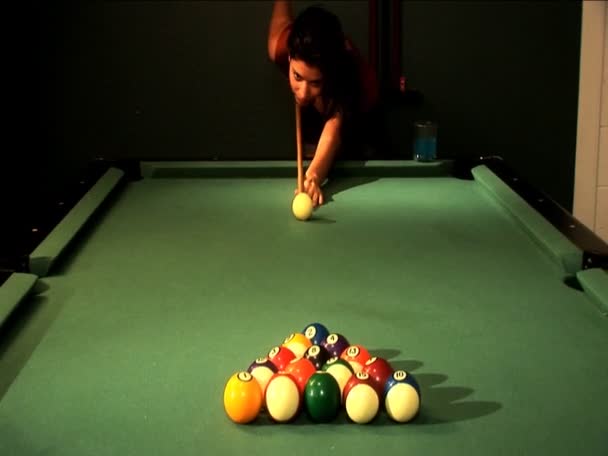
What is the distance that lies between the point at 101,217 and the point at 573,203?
2265mm

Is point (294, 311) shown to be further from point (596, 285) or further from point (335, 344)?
point (596, 285)

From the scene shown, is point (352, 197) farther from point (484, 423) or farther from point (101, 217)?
point (484, 423)

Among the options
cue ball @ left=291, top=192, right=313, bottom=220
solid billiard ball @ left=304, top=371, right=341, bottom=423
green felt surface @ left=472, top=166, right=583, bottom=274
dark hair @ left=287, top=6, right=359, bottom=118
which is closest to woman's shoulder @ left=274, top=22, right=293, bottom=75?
dark hair @ left=287, top=6, right=359, bottom=118

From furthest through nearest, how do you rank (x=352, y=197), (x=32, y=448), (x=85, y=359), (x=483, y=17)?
1. (x=483, y=17)
2. (x=352, y=197)
3. (x=85, y=359)
4. (x=32, y=448)

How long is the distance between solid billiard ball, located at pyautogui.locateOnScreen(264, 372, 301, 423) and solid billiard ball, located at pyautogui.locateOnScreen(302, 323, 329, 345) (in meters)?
0.24

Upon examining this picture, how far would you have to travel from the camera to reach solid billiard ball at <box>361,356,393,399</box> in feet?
4.69

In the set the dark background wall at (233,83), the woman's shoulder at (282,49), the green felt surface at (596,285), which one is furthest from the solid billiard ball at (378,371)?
the dark background wall at (233,83)

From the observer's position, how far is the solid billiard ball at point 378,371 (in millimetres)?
1430

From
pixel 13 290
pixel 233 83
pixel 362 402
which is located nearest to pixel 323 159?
pixel 233 83

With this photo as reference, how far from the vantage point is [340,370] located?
1.47 metres

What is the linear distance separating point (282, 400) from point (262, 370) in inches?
4.2

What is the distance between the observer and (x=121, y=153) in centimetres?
392

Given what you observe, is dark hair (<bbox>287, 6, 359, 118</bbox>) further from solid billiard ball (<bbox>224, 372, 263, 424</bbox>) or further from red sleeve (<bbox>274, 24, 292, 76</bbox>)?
solid billiard ball (<bbox>224, 372, 263, 424</bbox>)

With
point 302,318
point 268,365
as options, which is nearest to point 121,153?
point 302,318
